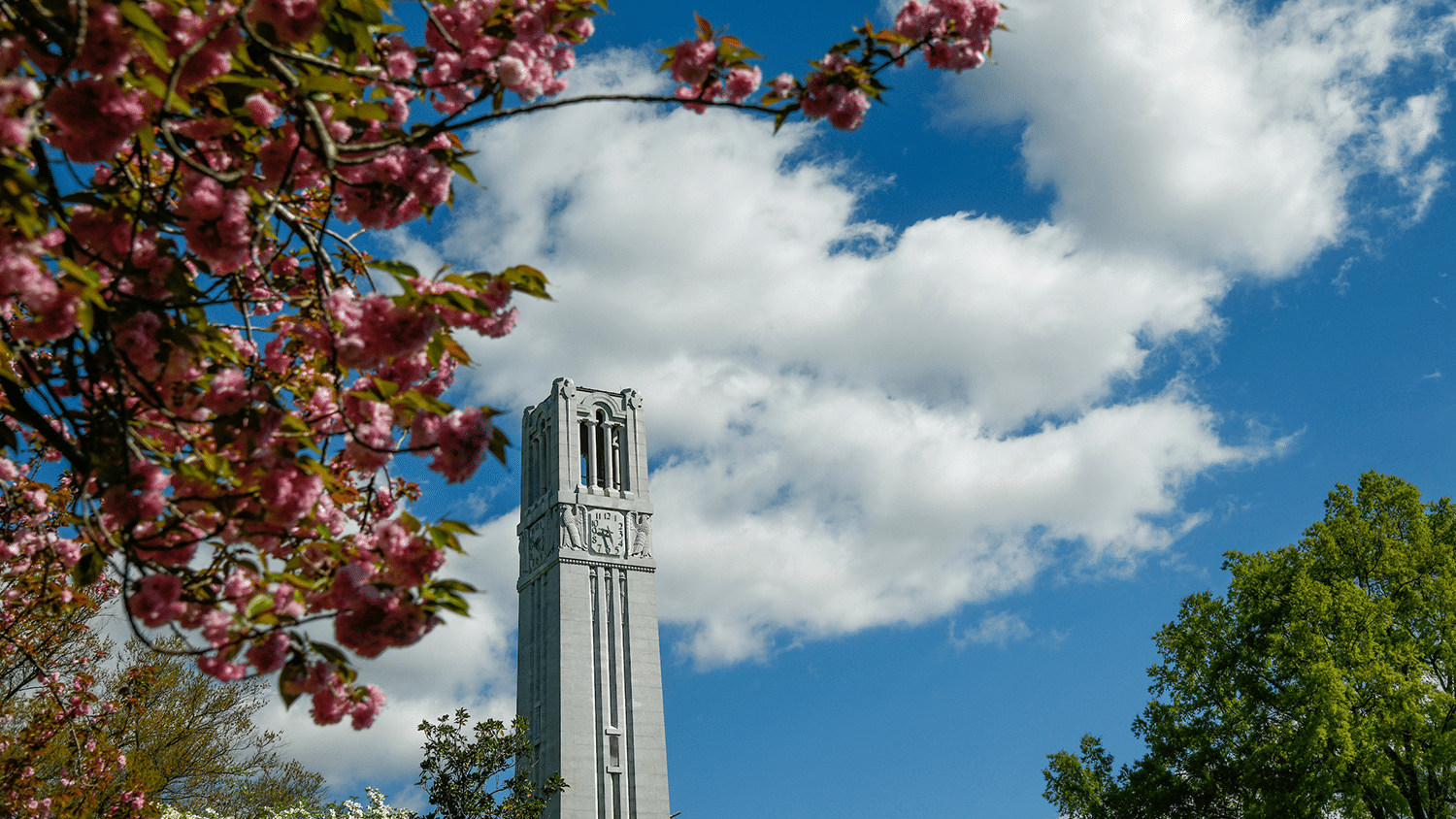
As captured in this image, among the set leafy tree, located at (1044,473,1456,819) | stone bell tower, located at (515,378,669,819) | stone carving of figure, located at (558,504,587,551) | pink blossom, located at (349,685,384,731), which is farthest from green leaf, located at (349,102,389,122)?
stone carving of figure, located at (558,504,587,551)

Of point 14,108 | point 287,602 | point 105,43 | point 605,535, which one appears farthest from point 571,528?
point 14,108

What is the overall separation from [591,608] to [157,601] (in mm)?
42570

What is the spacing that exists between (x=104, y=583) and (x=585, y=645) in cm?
3586

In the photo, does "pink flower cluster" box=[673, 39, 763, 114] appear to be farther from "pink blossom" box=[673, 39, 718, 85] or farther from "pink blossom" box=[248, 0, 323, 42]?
"pink blossom" box=[248, 0, 323, 42]

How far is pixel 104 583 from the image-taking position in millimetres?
10516

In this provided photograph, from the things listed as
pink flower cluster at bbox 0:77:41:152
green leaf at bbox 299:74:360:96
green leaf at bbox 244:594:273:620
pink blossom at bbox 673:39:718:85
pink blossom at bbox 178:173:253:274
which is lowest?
green leaf at bbox 244:594:273:620

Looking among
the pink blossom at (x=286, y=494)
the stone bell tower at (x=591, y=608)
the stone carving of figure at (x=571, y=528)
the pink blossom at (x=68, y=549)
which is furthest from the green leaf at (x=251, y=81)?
the stone carving of figure at (x=571, y=528)

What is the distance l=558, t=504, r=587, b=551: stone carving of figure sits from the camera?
4616cm

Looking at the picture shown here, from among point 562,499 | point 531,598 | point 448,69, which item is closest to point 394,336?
point 448,69

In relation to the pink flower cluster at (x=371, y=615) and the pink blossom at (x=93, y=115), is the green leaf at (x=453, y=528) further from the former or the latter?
the pink blossom at (x=93, y=115)

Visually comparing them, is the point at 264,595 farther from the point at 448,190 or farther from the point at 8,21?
the point at 8,21

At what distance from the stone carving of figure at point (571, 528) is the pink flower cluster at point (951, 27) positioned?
138 ft

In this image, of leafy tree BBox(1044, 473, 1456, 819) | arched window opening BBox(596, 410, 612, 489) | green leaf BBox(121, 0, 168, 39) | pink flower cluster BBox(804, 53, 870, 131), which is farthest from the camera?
arched window opening BBox(596, 410, 612, 489)

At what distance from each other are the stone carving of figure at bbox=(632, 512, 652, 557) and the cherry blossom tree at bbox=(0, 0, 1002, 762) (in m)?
42.8
